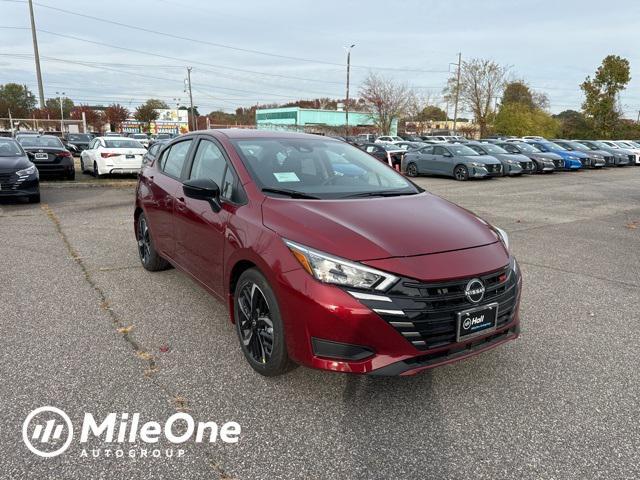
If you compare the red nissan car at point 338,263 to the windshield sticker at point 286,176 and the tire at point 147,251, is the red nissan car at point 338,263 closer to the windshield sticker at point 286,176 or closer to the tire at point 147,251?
the windshield sticker at point 286,176

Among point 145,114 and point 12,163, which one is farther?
point 145,114

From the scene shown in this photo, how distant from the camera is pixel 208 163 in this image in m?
4.13

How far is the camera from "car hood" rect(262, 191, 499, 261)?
2783 mm

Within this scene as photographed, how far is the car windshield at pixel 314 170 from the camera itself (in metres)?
3.60

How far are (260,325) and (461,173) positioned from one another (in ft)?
57.9

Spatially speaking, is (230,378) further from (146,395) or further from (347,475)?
(347,475)

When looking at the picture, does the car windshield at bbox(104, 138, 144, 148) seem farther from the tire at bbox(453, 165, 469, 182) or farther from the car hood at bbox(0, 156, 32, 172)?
the tire at bbox(453, 165, 469, 182)

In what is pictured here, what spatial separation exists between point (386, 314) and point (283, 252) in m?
0.72

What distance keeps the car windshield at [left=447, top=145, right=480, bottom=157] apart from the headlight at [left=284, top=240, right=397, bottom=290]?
60.1ft

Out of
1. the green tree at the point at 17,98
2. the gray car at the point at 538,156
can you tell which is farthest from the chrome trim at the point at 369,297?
the green tree at the point at 17,98

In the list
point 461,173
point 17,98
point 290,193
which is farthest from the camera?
point 17,98

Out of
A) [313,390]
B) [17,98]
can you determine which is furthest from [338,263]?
[17,98]

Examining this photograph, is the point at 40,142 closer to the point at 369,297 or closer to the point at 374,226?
the point at 374,226

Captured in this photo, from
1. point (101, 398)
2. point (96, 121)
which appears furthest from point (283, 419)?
point (96, 121)
